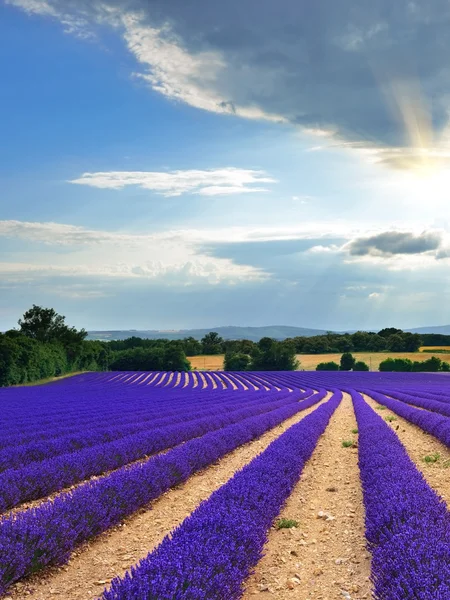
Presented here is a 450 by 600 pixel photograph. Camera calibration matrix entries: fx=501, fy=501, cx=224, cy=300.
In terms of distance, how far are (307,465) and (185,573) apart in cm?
641

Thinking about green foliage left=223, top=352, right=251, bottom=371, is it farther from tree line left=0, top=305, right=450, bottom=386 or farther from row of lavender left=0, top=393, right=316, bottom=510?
row of lavender left=0, top=393, right=316, bottom=510

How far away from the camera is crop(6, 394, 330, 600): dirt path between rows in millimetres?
4148

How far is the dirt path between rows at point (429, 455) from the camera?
24.4 ft

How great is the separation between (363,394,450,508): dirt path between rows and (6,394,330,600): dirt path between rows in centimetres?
326

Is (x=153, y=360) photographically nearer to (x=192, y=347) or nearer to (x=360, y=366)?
(x=192, y=347)

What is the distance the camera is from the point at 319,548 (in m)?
5.11

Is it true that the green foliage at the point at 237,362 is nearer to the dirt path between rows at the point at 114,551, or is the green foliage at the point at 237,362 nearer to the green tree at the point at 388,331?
the green tree at the point at 388,331

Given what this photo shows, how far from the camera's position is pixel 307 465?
9.37 meters

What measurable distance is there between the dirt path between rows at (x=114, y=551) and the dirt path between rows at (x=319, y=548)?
1.23m

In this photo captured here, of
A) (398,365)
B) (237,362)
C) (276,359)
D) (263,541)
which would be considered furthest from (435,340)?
(263,541)

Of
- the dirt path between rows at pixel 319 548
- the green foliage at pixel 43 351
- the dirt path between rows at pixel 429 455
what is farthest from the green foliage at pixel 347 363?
the dirt path between rows at pixel 319 548

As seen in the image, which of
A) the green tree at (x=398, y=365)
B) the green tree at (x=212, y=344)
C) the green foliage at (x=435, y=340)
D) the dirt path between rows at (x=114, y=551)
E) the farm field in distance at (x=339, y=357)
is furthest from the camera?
the green tree at (x=212, y=344)

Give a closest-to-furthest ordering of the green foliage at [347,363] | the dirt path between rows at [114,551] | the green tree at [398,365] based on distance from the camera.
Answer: the dirt path between rows at [114,551] → the green tree at [398,365] → the green foliage at [347,363]

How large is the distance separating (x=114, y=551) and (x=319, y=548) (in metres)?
2.08
